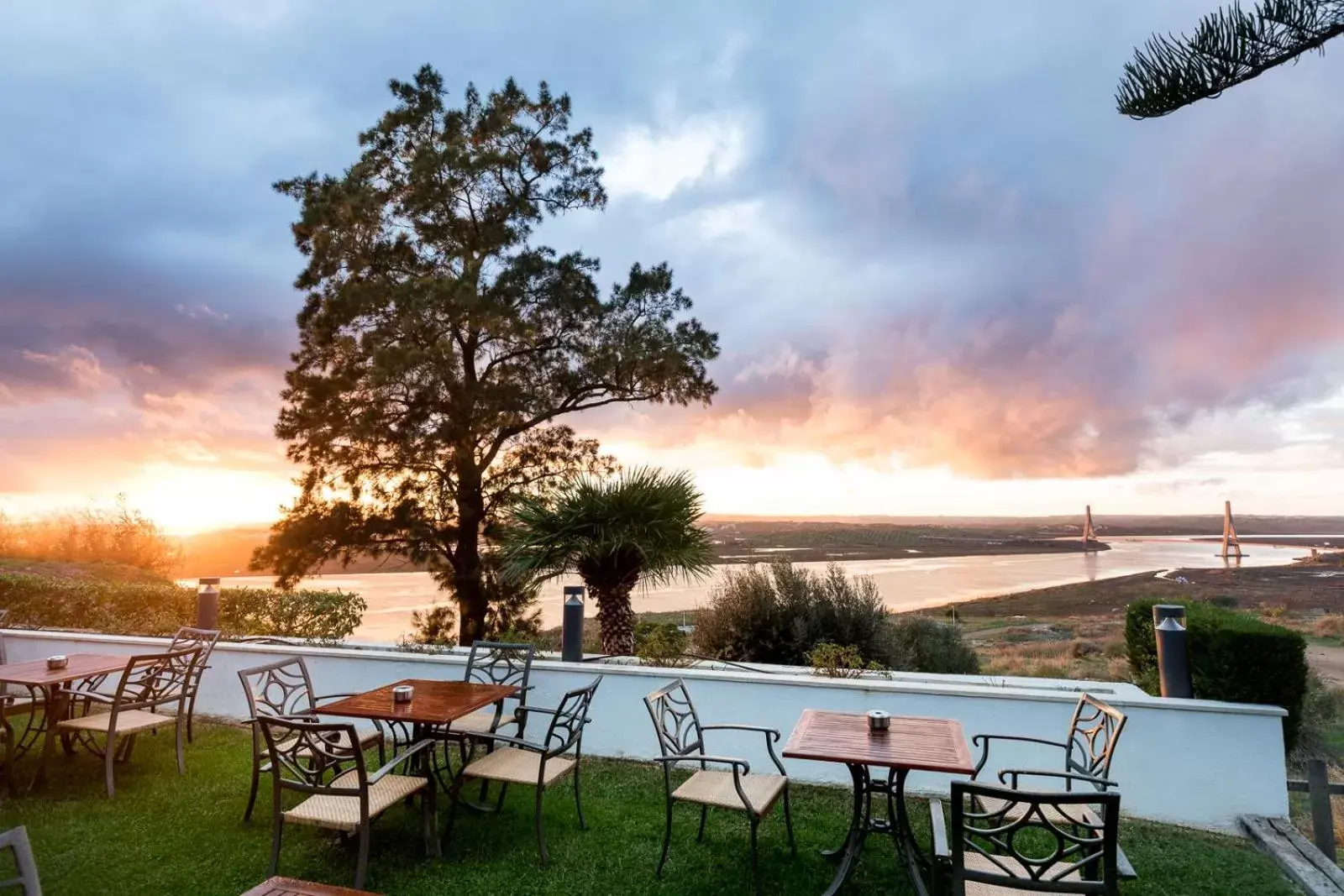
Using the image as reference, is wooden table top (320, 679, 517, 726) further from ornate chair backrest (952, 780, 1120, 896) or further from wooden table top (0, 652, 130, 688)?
ornate chair backrest (952, 780, 1120, 896)

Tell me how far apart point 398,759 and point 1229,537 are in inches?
696

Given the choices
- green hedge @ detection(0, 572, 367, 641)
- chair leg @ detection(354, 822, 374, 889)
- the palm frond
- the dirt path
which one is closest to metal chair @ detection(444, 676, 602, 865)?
chair leg @ detection(354, 822, 374, 889)

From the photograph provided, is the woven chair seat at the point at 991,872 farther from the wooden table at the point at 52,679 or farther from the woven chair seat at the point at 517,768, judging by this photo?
the wooden table at the point at 52,679

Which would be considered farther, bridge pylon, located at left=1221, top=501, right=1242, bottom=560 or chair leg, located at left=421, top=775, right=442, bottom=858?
bridge pylon, located at left=1221, top=501, right=1242, bottom=560

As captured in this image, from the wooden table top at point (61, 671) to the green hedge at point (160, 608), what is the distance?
244 centimetres

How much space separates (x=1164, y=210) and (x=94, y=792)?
1168 cm

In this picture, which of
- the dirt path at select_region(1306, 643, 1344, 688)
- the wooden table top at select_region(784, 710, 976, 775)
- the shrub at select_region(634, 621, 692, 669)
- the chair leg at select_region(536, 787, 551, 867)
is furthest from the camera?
the dirt path at select_region(1306, 643, 1344, 688)

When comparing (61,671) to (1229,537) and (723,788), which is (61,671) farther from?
(1229,537)

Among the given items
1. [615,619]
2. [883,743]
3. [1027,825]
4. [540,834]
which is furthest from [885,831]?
[615,619]

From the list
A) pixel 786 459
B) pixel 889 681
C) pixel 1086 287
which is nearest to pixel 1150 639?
pixel 889 681

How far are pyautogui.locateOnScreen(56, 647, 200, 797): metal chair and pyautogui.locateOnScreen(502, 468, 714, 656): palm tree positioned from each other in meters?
2.78

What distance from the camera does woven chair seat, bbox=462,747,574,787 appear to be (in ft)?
11.2

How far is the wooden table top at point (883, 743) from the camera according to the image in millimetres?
2768

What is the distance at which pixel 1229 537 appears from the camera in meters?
14.5
